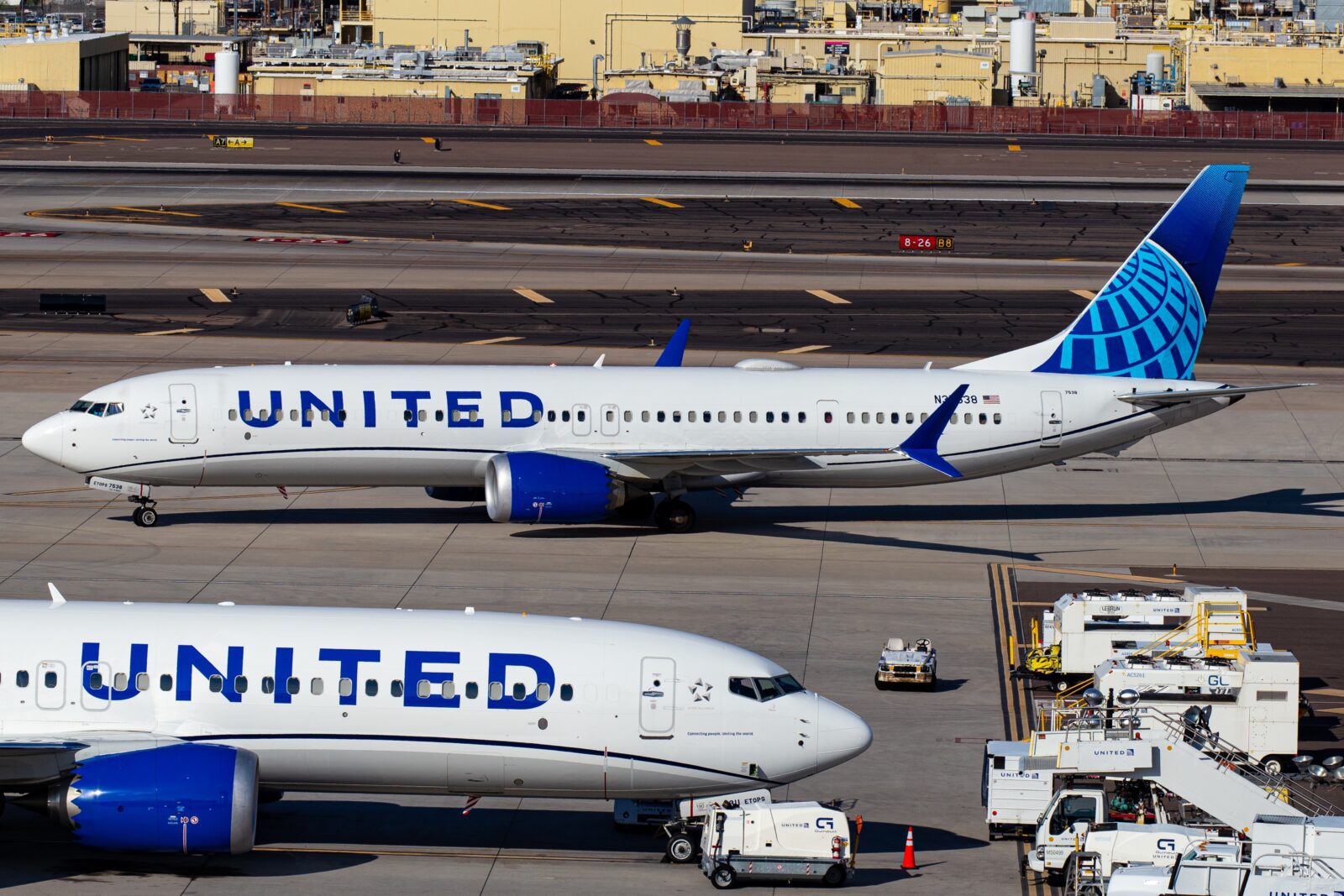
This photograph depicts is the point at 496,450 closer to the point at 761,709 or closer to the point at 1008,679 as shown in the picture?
the point at 1008,679

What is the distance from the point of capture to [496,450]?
5175 cm

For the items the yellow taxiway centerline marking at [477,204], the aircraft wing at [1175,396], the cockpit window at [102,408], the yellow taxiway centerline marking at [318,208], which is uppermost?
the yellow taxiway centerline marking at [477,204]

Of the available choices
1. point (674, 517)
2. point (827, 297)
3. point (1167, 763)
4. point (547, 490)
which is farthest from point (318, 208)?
point (1167, 763)

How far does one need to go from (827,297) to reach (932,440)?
1592 inches

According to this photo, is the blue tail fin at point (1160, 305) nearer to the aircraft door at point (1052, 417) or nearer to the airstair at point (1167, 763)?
the aircraft door at point (1052, 417)

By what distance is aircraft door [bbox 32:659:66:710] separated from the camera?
28.9m

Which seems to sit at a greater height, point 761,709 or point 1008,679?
point 761,709

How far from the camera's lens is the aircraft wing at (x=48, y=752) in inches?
1102

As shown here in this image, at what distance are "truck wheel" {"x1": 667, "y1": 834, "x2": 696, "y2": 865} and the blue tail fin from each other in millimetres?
28098

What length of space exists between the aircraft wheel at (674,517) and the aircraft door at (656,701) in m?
23.2

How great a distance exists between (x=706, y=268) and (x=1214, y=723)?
2550 inches

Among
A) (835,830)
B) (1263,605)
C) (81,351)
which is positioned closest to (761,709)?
(835,830)

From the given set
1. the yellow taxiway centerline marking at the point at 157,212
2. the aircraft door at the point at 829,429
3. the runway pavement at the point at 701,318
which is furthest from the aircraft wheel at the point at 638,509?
the yellow taxiway centerline marking at the point at 157,212

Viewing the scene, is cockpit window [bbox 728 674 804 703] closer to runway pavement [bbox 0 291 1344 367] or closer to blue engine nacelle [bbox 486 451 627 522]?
blue engine nacelle [bbox 486 451 627 522]
